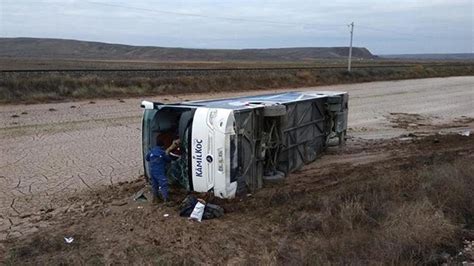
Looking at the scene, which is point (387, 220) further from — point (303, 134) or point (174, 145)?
point (303, 134)

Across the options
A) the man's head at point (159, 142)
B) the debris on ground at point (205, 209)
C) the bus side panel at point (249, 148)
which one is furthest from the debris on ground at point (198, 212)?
the man's head at point (159, 142)

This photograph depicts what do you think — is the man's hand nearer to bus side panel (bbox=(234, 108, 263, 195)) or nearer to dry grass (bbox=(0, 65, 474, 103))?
bus side panel (bbox=(234, 108, 263, 195))

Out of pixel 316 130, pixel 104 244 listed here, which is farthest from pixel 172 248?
pixel 316 130

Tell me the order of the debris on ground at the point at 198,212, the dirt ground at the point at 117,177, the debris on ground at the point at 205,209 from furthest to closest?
1. the debris on ground at the point at 205,209
2. the debris on ground at the point at 198,212
3. the dirt ground at the point at 117,177

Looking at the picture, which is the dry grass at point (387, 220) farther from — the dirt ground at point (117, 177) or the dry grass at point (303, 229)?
the dirt ground at point (117, 177)

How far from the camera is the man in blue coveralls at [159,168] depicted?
339 inches

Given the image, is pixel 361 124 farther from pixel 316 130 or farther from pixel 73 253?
pixel 73 253

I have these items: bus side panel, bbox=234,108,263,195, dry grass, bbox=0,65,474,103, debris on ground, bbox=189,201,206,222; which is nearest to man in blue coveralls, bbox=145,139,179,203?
debris on ground, bbox=189,201,206,222

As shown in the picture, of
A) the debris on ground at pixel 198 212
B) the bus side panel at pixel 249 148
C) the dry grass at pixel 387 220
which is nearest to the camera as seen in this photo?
the dry grass at pixel 387 220

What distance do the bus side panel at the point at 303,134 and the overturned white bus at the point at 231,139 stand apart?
0.07 feet

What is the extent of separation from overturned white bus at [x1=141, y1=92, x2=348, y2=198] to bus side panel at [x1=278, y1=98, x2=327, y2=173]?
21 millimetres

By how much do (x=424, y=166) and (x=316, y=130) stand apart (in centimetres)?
261

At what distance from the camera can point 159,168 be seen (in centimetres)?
864

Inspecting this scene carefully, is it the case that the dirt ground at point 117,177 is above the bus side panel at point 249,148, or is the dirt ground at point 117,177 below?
below
